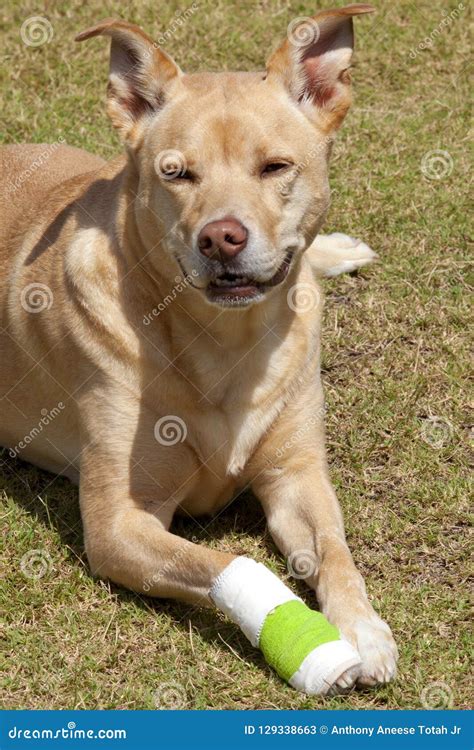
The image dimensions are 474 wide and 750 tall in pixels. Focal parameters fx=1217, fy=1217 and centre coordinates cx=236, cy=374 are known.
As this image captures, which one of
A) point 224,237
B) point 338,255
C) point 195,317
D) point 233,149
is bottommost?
point 338,255

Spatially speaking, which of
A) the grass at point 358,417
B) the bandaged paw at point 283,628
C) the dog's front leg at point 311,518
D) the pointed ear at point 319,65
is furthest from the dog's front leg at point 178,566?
the pointed ear at point 319,65

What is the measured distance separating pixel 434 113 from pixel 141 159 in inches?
138

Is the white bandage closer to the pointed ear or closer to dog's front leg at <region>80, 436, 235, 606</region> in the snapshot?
dog's front leg at <region>80, 436, 235, 606</region>

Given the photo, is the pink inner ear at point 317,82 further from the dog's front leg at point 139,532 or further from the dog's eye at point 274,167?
the dog's front leg at point 139,532

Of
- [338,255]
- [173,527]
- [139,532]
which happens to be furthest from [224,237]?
[338,255]

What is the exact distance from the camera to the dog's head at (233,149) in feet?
13.7

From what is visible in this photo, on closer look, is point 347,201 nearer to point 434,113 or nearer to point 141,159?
point 434,113

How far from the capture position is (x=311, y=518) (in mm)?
4742

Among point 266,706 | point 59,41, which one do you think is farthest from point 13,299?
point 59,41

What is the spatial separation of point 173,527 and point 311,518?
0.59 metres

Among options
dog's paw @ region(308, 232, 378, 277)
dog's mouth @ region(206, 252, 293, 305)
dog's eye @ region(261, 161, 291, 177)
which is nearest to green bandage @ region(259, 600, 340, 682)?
dog's mouth @ region(206, 252, 293, 305)

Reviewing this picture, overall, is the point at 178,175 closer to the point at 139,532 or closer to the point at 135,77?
the point at 135,77

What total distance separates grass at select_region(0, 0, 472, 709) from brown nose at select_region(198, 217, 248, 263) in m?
1.35

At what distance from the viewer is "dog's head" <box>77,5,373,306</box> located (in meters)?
4.19
